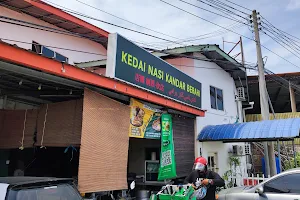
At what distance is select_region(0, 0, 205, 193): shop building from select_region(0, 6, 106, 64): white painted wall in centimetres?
4

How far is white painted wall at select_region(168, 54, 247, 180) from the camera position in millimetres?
11844

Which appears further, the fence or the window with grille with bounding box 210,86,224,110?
the window with grille with bounding box 210,86,224,110

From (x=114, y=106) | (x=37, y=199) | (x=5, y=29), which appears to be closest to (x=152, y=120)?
(x=114, y=106)

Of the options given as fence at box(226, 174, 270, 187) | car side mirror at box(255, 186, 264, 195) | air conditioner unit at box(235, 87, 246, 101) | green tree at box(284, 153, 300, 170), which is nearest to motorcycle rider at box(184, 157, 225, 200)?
car side mirror at box(255, 186, 264, 195)

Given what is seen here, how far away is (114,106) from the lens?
6.46 meters

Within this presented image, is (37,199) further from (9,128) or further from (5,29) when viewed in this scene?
(5,29)

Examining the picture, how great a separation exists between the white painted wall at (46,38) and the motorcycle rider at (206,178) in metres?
7.11

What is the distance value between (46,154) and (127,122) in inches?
132

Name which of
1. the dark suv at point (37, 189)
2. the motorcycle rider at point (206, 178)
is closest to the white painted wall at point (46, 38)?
the dark suv at point (37, 189)

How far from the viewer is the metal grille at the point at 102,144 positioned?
548 cm

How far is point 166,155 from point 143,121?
1.64 metres

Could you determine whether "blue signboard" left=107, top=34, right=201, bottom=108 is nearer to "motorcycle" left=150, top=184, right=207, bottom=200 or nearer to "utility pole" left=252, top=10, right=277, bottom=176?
"motorcycle" left=150, top=184, right=207, bottom=200

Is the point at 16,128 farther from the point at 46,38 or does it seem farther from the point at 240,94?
the point at 240,94

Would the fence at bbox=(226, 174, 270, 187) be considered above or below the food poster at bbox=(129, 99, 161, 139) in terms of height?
below
